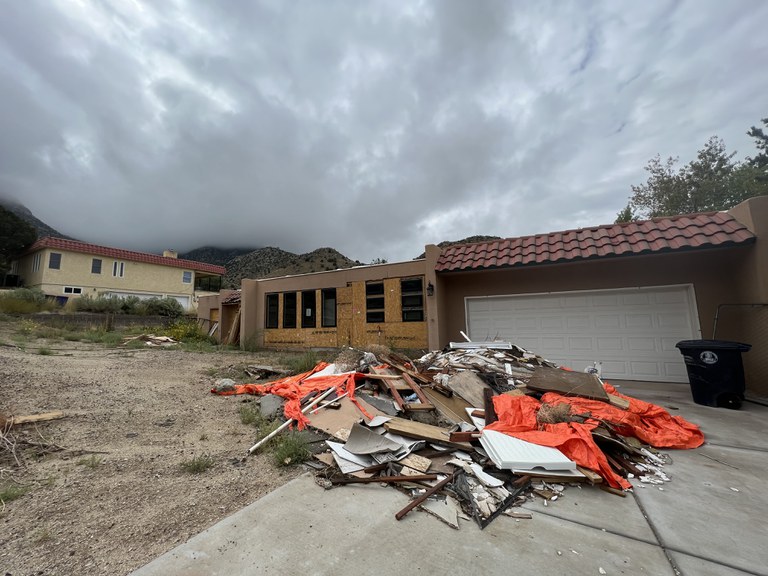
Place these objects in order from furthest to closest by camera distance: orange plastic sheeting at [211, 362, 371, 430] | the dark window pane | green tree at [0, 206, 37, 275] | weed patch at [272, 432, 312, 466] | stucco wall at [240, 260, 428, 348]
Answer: green tree at [0, 206, 37, 275] → the dark window pane → stucco wall at [240, 260, 428, 348] → orange plastic sheeting at [211, 362, 371, 430] → weed patch at [272, 432, 312, 466]

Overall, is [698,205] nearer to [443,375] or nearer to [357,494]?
[443,375]

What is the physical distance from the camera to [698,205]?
21.2 m

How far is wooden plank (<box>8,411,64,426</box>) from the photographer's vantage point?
13.9 feet

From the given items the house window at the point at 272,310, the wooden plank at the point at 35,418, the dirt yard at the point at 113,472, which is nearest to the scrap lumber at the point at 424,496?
the dirt yard at the point at 113,472

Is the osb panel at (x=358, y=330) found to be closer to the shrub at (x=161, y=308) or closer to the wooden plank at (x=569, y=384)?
the wooden plank at (x=569, y=384)

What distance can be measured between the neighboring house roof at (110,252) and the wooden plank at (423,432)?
1294 inches

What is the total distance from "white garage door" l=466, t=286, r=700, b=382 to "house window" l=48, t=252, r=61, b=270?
32368 millimetres

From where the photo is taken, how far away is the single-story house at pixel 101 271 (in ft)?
82.4

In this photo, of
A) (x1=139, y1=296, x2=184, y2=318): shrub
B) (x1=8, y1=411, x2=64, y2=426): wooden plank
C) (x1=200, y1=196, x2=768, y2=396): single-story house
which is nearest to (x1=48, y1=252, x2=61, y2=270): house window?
(x1=139, y1=296, x2=184, y2=318): shrub

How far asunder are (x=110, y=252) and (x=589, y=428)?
3513cm

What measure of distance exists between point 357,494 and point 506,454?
1573 millimetres

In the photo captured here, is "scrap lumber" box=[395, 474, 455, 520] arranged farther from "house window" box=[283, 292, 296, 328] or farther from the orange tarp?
"house window" box=[283, 292, 296, 328]

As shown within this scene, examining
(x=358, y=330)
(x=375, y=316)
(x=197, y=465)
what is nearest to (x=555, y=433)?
(x=197, y=465)

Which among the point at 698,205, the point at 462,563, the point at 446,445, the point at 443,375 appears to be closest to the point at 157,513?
the point at 462,563
